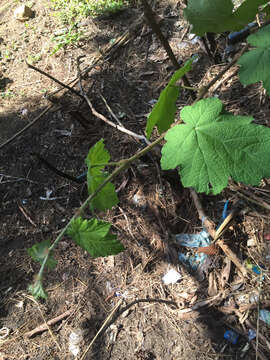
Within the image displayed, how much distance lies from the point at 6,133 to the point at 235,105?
90.1 inches

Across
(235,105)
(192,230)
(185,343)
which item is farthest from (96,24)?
(185,343)

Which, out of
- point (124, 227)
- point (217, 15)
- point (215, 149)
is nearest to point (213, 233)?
point (124, 227)

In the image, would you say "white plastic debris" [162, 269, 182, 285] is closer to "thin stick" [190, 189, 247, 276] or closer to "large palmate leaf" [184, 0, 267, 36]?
"thin stick" [190, 189, 247, 276]

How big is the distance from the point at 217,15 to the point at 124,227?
59.3 inches

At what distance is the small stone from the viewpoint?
3.91m

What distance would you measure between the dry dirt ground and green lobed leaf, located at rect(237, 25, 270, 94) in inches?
31.2

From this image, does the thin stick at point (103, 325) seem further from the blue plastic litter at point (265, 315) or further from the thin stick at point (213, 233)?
the blue plastic litter at point (265, 315)

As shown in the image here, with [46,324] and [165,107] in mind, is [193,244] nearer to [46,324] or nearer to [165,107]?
[165,107]

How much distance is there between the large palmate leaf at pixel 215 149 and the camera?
1105 millimetres

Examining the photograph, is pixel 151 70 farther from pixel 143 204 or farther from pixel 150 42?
pixel 143 204

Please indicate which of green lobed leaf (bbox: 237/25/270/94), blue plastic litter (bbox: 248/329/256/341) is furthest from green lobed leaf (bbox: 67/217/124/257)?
blue plastic litter (bbox: 248/329/256/341)

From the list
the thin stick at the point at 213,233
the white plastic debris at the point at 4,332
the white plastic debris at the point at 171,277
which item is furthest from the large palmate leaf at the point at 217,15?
the white plastic debris at the point at 4,332

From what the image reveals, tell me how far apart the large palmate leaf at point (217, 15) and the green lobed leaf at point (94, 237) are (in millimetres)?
1080

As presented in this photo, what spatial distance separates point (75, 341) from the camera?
1982mm
